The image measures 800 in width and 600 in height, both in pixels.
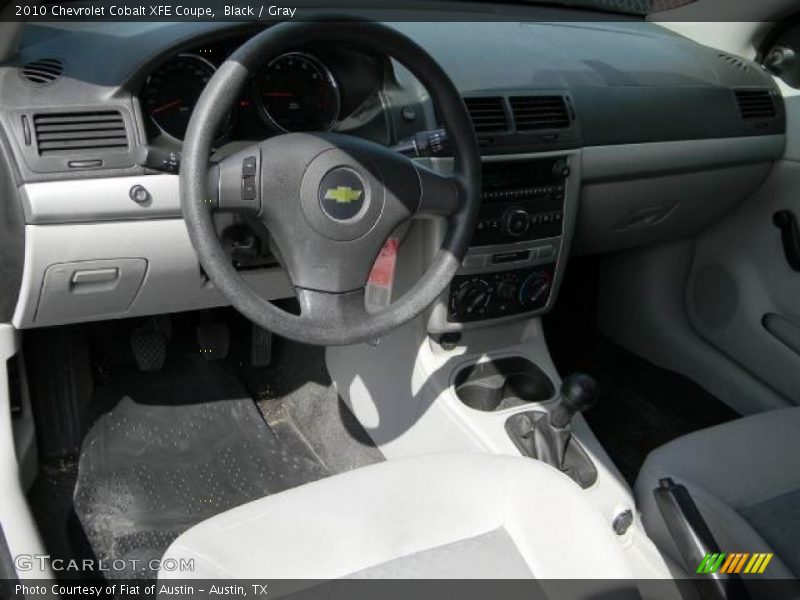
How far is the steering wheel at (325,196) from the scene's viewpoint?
1.32 metres

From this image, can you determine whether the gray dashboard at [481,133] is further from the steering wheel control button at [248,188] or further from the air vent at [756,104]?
the steering wheel control button at [248,188]

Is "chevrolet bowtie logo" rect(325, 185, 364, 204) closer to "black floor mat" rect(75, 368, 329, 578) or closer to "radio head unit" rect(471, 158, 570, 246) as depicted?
"radio head unit" rect(471, 158, 570, 246)

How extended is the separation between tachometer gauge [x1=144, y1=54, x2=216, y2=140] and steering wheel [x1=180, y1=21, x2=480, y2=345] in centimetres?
32

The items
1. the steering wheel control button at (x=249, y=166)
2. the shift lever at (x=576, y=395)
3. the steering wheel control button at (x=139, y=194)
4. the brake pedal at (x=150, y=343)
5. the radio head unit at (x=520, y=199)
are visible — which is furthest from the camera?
the brake pedal at (x=150, y=343)

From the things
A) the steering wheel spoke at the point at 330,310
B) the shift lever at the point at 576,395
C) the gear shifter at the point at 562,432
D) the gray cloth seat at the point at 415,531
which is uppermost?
the steering wheel spoke at the point at 330,310

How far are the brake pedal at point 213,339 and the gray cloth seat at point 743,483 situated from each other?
1.30m

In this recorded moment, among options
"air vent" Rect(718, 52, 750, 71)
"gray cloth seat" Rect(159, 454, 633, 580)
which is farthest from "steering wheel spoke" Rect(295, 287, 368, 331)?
"air vent" Rect(718, 52, 750, 71)

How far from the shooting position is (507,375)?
7.06 ft

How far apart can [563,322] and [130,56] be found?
76.9 inches

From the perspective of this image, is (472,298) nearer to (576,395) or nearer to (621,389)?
(576,395)

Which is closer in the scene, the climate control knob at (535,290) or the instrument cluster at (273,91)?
the instrument cluster at (273,91)

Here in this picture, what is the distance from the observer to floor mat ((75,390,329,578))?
82.5 inches

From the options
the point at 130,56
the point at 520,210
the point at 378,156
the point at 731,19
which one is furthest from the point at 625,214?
the point at 130,56
